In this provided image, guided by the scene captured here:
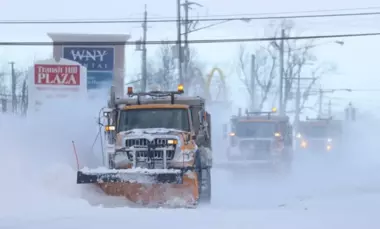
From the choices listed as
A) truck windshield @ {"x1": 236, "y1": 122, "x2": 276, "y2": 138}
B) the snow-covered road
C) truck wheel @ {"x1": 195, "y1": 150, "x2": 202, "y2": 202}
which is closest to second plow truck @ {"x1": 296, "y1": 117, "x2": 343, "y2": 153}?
truck windshield @ {"x1": 236, "y1": 122, "x2": 276, "y2": 138}

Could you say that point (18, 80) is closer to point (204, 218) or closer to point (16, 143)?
point (16, 143)

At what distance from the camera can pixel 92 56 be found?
118ft

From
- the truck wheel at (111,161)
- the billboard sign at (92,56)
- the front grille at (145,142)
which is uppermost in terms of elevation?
the billboard sign at (92,56)

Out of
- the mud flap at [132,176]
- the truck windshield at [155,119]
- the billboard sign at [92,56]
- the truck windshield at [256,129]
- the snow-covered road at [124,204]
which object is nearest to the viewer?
the snow-covered road at [124,204]

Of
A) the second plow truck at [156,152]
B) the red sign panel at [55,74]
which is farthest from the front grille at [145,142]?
the red sign panel at [55,74]

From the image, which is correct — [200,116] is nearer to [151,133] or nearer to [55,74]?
[151,133]

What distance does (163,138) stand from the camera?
16188mm

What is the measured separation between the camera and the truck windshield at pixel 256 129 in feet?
95.1

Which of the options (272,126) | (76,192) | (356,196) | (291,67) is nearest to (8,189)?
(76,192)

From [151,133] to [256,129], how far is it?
43.6 feet

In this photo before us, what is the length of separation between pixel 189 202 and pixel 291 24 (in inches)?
1914

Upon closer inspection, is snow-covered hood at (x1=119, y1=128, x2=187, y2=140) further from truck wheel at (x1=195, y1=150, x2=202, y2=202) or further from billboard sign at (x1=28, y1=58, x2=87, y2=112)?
billboard sign at (x1=28, y1=58, x2=87, y2=112)

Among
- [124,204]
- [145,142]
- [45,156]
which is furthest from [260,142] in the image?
[124,204]

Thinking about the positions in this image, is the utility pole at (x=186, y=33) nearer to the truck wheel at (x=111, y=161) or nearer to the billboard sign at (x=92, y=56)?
the billboard sign at (x=92, y=56)
